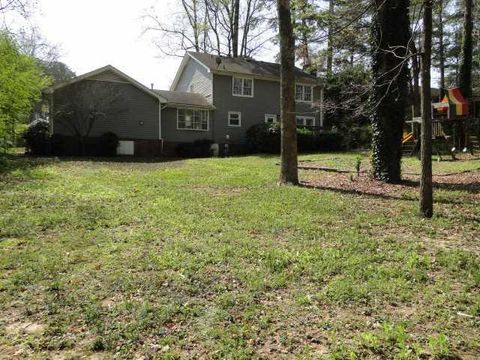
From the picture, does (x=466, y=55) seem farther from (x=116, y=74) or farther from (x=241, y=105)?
(x=116, y=74)

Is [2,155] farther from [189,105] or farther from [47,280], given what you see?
[47,280]

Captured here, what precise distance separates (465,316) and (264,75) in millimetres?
26286

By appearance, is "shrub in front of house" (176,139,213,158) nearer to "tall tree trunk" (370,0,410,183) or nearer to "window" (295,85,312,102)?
"window" (295,85,312,102)

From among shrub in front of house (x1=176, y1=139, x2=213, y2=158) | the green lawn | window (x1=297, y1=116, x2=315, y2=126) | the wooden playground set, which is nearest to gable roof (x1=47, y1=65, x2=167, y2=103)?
shrub in front of house (x1=176, y1=139, x2=213, y2=158)

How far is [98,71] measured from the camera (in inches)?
941

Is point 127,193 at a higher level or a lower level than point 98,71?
lower

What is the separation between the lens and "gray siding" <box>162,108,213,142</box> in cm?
2669

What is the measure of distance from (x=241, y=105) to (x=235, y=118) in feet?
3.10

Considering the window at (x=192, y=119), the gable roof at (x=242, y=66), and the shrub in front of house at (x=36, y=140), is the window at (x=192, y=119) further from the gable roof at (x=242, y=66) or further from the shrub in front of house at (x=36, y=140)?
the shrub in front of house at (x=36, y=140)

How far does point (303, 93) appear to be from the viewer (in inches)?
1214

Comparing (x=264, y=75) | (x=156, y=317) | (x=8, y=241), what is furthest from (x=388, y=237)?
(x=264, y=75)

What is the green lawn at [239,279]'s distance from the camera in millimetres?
3650

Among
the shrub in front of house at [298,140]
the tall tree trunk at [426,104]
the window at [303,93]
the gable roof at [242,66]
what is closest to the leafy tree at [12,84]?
the gable roof at [242,66]

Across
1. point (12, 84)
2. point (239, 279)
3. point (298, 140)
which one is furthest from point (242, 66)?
point (239, 279)
